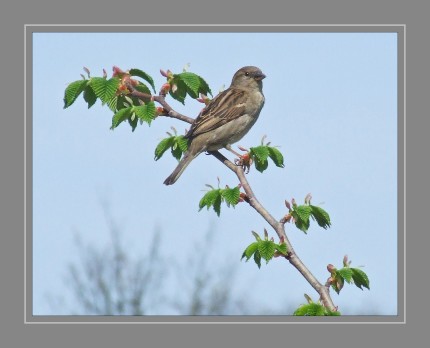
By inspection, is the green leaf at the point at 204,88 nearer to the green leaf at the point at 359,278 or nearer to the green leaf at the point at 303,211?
the green leaf at the point at 303,211

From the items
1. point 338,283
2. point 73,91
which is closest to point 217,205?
point 338,283

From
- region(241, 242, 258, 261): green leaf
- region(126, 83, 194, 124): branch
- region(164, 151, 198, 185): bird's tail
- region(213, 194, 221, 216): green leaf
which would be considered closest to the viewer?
region(241, 242, 258, 261): green leaf

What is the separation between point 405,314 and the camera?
5.59 metres

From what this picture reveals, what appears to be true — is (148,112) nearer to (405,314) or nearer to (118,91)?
(118,91)

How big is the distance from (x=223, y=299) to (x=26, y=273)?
11.6 feet

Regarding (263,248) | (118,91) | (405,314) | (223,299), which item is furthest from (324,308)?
(223,299)

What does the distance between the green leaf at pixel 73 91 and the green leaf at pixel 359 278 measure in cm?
222

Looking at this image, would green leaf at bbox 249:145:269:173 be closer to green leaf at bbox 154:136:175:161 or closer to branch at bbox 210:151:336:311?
branch at bbox 210:151:336:311

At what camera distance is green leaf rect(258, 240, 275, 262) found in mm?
4785

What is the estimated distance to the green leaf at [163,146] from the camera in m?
5.66

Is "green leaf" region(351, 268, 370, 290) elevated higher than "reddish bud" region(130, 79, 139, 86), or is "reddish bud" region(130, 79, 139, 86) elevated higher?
"reddish bud" region(130, 79, 139, 86)

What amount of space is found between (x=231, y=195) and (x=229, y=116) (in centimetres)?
333

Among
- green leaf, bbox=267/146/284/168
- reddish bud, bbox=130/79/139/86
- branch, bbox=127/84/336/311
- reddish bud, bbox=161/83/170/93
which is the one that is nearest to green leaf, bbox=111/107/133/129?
branch, bbox=127/84/336/311

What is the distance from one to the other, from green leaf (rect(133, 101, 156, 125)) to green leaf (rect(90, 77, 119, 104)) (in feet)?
0.69
